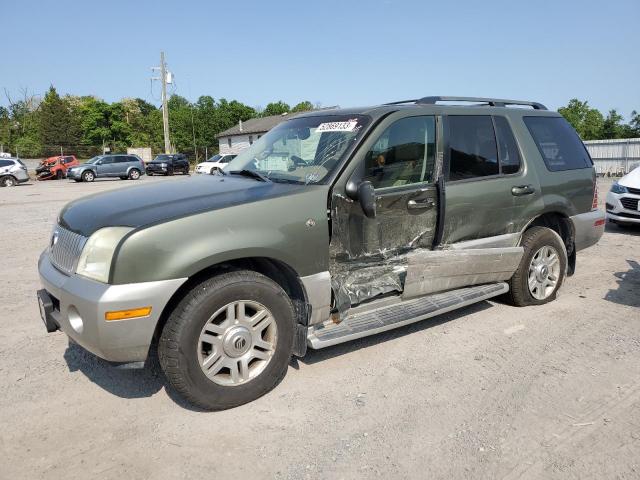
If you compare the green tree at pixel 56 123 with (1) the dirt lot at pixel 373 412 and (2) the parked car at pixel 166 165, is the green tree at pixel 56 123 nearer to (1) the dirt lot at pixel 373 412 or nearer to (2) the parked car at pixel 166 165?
(2) the parked car at pixel 166 165

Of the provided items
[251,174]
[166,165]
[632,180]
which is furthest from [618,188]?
[166,165]

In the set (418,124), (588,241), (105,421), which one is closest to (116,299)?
(105,421)

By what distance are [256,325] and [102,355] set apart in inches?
35.8

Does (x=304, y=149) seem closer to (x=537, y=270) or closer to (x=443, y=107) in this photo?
(x=443, y=107)

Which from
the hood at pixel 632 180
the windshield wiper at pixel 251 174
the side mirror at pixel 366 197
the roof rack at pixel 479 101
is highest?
the roof rack at pixel 479 101

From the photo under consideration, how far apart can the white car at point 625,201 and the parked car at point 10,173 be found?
2724 cm

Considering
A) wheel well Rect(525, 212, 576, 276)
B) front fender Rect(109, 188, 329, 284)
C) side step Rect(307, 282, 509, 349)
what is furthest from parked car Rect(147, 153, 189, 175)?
front fender Rect(109, 188, 329, 284)

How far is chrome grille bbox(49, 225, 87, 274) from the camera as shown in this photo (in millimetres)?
2990

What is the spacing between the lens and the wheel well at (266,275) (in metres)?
3.00

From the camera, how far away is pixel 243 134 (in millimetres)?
54406

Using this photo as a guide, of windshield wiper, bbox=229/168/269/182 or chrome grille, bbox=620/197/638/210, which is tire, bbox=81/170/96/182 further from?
windshield wiper, bbox=229/168/269/182

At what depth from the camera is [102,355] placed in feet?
9.21

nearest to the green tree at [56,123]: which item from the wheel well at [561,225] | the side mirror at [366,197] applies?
the wheel well at [561,225]

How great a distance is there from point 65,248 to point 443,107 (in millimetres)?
3154
